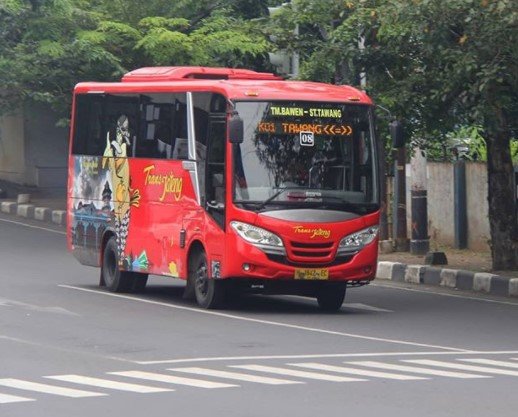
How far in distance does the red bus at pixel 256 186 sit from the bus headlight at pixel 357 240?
0.5 inches

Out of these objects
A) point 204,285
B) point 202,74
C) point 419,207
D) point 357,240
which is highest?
point 202,74

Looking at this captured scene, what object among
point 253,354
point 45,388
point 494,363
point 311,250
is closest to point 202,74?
point 311,250

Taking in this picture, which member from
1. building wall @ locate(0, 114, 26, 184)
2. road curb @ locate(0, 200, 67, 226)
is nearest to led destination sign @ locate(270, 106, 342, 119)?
road curb @ locate(0, 200, 67, 226)

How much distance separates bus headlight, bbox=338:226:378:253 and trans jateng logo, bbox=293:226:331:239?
0.25 meters

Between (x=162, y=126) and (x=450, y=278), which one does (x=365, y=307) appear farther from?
(x=162, y=126)

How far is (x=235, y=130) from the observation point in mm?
16203

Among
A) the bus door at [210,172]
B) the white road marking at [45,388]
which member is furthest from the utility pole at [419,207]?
the white road marking at [45,388]

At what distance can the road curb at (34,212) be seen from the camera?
1219 inches

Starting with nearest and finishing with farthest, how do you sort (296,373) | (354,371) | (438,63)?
(296,373) < (354,371) < (438,63)

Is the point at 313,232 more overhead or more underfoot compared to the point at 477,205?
more underfoot

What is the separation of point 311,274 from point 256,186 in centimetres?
124

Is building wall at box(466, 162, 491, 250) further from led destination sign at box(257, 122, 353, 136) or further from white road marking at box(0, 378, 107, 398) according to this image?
white road marking at box(0, 378, 107, 398)

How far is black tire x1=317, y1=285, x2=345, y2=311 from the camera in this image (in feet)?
57.8

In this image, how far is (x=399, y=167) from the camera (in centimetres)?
2442
